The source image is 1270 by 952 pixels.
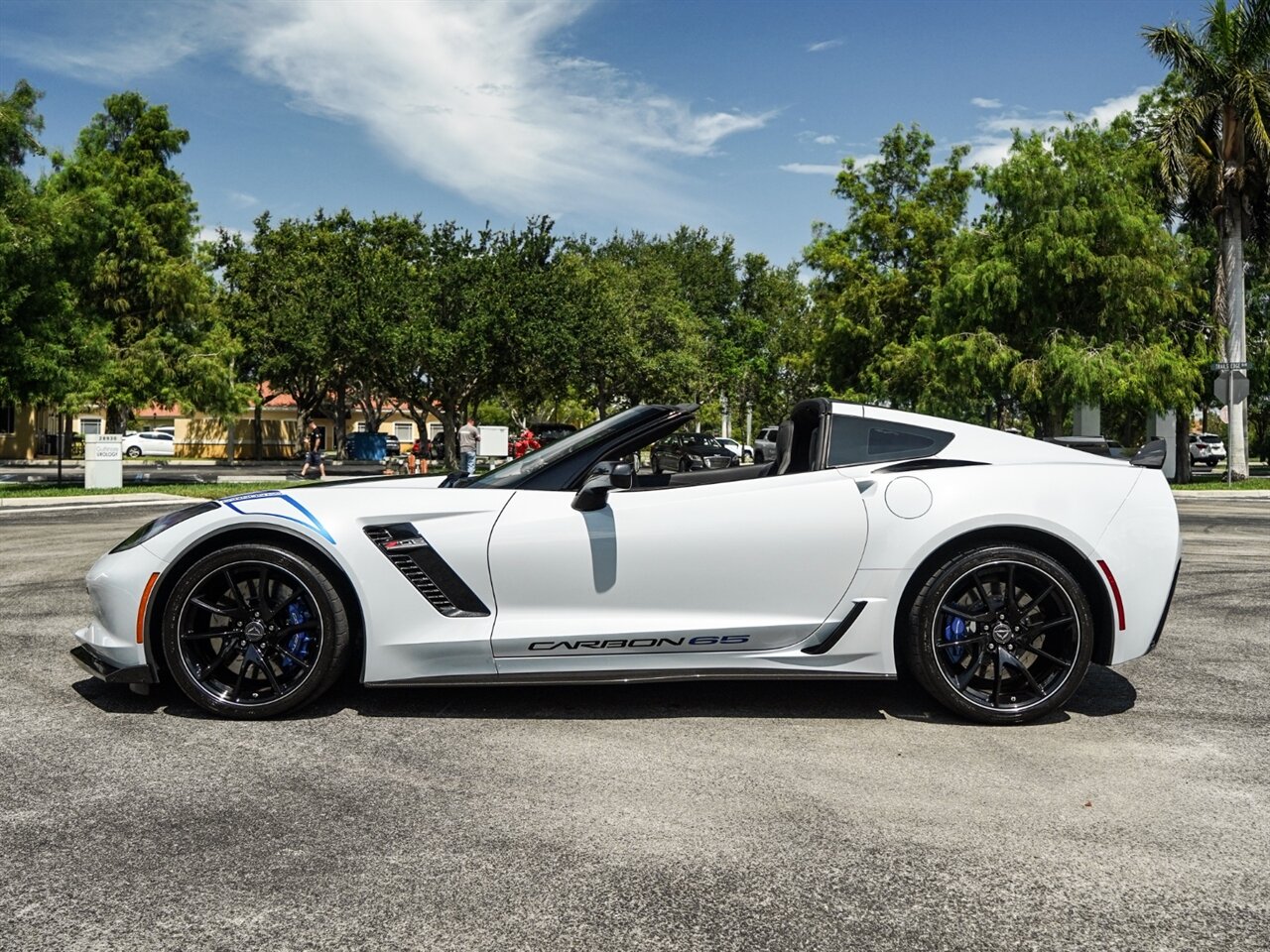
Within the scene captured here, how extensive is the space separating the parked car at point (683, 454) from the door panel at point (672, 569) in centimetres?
46

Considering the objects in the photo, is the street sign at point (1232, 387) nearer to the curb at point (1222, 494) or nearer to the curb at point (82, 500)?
the curb at point (1222, 494)

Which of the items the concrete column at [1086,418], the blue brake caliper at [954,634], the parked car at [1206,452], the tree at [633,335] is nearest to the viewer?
the blue brake caliper at [954,634]

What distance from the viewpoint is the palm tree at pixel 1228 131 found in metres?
27.1

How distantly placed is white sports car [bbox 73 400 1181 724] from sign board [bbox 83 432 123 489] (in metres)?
21.1

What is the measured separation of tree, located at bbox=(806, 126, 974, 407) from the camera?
39375 millimetres

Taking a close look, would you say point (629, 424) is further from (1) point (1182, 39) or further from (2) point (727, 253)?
(2) point (727, 253)

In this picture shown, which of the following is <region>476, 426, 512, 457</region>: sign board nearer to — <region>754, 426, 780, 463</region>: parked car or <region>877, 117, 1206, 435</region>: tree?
<region>877, 117, 1206, 435</region>: tree

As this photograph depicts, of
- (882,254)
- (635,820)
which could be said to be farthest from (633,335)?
(635,820)

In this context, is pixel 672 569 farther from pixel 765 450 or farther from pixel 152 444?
pixel 152 444

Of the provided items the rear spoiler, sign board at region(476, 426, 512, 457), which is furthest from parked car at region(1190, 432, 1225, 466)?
the rear spoiler

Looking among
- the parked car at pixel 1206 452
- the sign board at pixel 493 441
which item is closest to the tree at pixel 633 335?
the sign board at pixel 493 441

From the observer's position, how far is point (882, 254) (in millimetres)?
40781

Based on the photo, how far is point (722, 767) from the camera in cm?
385

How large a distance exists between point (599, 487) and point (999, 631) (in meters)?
1.73
